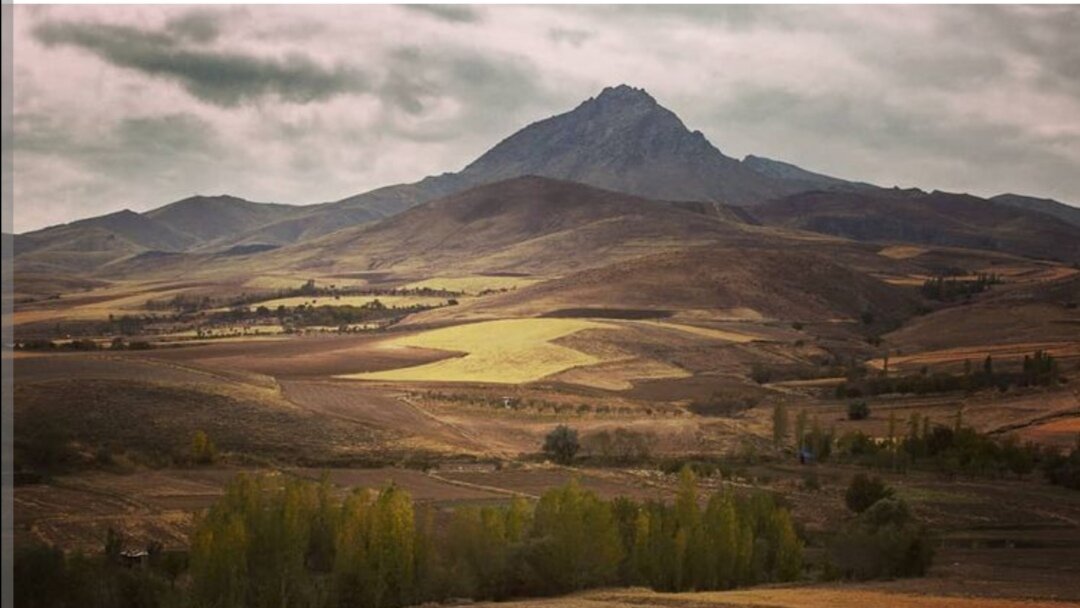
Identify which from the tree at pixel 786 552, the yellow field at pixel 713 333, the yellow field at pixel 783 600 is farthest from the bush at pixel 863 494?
the yellow field at pixel 713 333

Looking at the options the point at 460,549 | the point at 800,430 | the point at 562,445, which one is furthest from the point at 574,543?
the point at 800,430

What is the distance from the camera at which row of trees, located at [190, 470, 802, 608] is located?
138ft

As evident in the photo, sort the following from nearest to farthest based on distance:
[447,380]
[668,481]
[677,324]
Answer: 1. [668,481]
2. [447,380]
3. [677,324]

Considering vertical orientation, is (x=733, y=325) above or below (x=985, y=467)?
above

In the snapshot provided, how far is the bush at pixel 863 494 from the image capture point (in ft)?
237

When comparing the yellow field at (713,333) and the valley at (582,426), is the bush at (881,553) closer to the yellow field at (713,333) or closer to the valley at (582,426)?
the valley at (582,426)

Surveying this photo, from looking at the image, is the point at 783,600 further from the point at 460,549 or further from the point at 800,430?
the point at 800,430

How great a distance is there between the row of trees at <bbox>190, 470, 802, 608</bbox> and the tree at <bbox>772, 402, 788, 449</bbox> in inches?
1767

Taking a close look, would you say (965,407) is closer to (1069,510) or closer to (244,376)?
(1069,510)

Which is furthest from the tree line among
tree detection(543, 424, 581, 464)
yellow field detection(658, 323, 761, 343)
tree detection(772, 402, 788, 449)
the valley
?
yellow field detection(658, 323, 761, 343)

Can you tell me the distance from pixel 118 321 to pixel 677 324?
103525 mm

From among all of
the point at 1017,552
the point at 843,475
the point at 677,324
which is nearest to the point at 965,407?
the point at 843,475

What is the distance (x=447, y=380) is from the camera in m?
121

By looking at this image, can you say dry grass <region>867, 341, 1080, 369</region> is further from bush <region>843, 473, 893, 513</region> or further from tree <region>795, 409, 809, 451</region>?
bush <region>843, 473, 893, 513</region>
